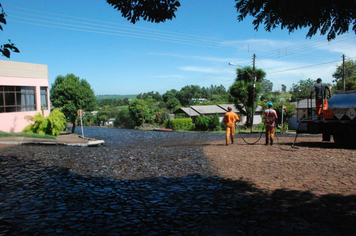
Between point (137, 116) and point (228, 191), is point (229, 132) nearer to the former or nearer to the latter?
point (228, 191)

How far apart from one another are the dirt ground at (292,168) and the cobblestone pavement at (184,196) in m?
0.02

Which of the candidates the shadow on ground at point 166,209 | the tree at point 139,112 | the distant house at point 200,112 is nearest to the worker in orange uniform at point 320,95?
the shadow on ground at point 166,209

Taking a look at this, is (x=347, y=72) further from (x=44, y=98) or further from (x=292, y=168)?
(x=292, y=168)

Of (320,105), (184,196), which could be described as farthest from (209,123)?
(184,196)

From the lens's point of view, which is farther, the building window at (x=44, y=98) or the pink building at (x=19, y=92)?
the building window at (x=44, y=98)

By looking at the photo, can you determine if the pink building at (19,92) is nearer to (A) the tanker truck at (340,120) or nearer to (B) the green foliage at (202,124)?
(A) the tanker truck at (340,120)

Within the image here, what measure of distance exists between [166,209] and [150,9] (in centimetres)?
343

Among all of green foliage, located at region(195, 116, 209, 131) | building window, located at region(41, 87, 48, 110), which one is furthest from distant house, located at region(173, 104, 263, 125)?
building window, located at region(41, 87, 48, 110)

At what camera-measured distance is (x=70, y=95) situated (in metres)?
46.7

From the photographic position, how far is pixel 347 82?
52.0m

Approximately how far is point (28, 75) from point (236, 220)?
92.8 feet

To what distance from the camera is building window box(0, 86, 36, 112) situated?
2558cm

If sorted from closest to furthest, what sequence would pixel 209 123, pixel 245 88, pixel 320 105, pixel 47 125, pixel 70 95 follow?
pixel 320 105 < pixel 47 125 < pixel 70 95 < pixel 245 88 < pixel 209 123

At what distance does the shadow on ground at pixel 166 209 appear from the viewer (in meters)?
4.34
